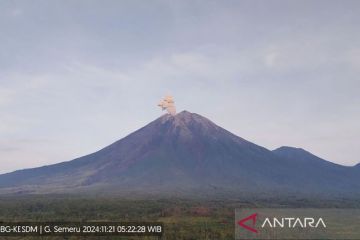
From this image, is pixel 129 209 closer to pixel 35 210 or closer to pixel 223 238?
pixel 35 210

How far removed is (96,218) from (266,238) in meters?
45.8

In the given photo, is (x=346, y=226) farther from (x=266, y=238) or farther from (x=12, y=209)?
(x=12, y=209)

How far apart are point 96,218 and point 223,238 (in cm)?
3985

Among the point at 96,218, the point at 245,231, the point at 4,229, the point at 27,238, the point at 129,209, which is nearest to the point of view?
the point at 4,229

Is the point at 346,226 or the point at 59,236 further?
the point at 346,226

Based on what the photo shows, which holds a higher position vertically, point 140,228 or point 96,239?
point 140,228

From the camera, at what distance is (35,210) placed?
12950cm

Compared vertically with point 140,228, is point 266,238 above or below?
below

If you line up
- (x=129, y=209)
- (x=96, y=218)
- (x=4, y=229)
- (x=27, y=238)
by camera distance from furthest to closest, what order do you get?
(x=129, y=209)
(x=96, y=218)
(x=27, y=238)
(x=4, y=229)

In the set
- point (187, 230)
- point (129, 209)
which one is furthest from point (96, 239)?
point (129, 209)

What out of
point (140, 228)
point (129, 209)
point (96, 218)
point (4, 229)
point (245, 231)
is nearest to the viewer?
point (140, 228)

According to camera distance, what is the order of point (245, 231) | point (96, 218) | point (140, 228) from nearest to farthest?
point (140, 228) < point (245, 231) < point (96, 218)

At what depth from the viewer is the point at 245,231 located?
275 ft

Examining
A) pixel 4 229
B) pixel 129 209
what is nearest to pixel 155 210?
pixel 129 209
